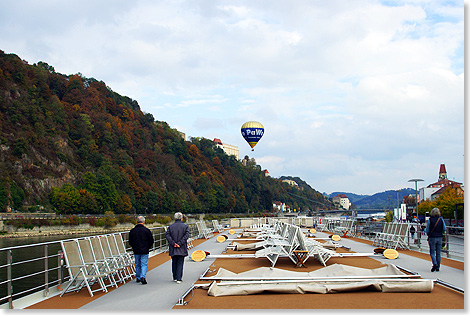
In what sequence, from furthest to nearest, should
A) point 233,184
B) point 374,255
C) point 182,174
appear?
point 233,184 → point 182,174 → point 374,255

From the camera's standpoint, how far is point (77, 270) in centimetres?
809

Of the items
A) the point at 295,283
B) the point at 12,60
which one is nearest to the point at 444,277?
the point at 295,283

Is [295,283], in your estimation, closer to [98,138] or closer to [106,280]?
[106,280]

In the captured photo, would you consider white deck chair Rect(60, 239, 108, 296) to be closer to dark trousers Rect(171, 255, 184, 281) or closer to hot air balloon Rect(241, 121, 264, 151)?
dark trousers Rect(171, 255, 184, 281)

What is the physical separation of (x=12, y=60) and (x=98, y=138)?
24.8m

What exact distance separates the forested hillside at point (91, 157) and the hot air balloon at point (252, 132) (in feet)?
121

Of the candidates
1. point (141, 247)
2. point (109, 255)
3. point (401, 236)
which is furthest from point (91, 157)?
point (141, 247)

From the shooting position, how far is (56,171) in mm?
87875

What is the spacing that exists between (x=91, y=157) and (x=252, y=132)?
188ft

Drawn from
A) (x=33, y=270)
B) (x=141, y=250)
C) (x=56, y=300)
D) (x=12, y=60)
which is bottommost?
(x=33, y=270)

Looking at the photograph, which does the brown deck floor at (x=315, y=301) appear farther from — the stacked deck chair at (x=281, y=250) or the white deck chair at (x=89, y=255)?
the stacked deck chair at (x=281, y=250)

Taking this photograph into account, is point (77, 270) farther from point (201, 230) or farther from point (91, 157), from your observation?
point (91, 157)

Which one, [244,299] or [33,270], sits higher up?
[244,299]

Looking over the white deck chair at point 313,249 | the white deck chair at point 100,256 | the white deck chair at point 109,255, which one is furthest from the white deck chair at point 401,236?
the white deck chair at point 100,256
